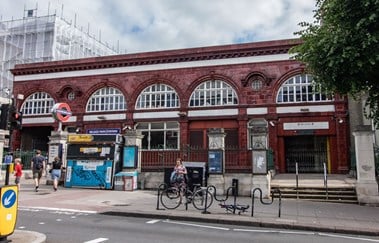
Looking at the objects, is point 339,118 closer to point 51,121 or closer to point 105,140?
point 105,140

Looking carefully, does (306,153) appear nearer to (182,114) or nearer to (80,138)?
(182,114)

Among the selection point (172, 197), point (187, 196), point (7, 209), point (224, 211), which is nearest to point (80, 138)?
point (172, 197)

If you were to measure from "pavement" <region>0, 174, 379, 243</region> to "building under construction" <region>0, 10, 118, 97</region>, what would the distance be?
3181cm

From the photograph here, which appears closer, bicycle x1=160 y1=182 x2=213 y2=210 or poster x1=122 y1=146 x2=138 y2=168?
bicycle x1=160 y1=182 x2=213 y2=210

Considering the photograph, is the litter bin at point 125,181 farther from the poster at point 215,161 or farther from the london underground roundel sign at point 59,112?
the london underground roundel sign at point 59,112

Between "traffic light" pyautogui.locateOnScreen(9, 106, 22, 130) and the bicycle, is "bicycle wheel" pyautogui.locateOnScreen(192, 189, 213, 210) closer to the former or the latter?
the bicycle

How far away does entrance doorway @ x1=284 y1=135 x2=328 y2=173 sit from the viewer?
25291 millimetres

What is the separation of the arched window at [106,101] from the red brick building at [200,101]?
0.08m

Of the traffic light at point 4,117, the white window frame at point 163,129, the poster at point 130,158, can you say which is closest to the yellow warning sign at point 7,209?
the traffic light at point 4,117

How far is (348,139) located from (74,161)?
17749mm

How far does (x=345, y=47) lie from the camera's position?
12688mm

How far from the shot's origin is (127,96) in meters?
29.4

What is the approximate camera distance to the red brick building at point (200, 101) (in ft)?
84.0

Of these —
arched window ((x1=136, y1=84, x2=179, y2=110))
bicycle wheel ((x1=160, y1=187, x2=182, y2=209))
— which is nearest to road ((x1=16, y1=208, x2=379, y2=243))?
bicycle wheel ((x1=160, y1=187, x2=182, y2=209))
